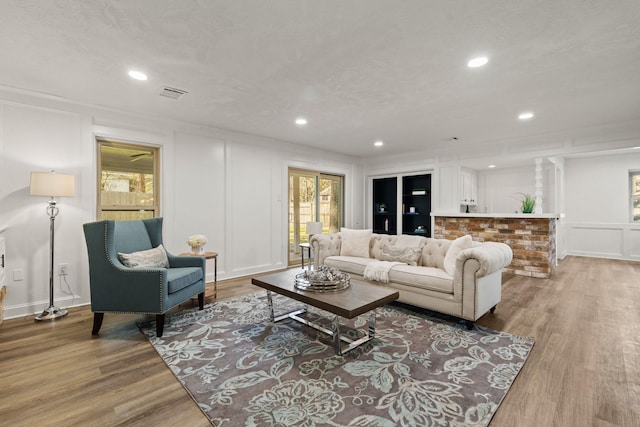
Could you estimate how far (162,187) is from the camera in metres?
4.15

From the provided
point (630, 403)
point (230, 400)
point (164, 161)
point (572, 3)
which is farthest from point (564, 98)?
point (164, 161)

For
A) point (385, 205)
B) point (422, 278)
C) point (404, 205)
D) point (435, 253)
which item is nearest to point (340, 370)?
point (422, 278)

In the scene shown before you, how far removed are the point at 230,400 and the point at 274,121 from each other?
3.56 metres

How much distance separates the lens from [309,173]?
618 centimetres

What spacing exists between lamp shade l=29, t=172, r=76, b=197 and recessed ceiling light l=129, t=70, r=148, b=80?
1316mm

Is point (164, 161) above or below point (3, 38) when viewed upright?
below

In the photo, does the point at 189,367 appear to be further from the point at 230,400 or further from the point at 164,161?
the point at 164,161

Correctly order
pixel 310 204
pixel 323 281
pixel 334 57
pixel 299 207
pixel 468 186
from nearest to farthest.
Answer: pixel 334 57, pixel 323 281, pixel 299 207, pixel 310 204, pixel 468 186

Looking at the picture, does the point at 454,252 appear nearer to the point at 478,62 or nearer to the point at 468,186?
the point at 478,62

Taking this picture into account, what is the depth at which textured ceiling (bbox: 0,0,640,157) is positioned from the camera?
1.91 metres

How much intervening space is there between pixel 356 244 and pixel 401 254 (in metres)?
0.76

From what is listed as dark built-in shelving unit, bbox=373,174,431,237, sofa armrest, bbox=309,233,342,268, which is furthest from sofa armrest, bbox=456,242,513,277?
dark built-in shelving unit, bbox=373,174,431,237

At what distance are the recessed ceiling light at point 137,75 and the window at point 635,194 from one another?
9335 mm

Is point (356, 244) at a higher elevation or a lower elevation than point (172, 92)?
lower
